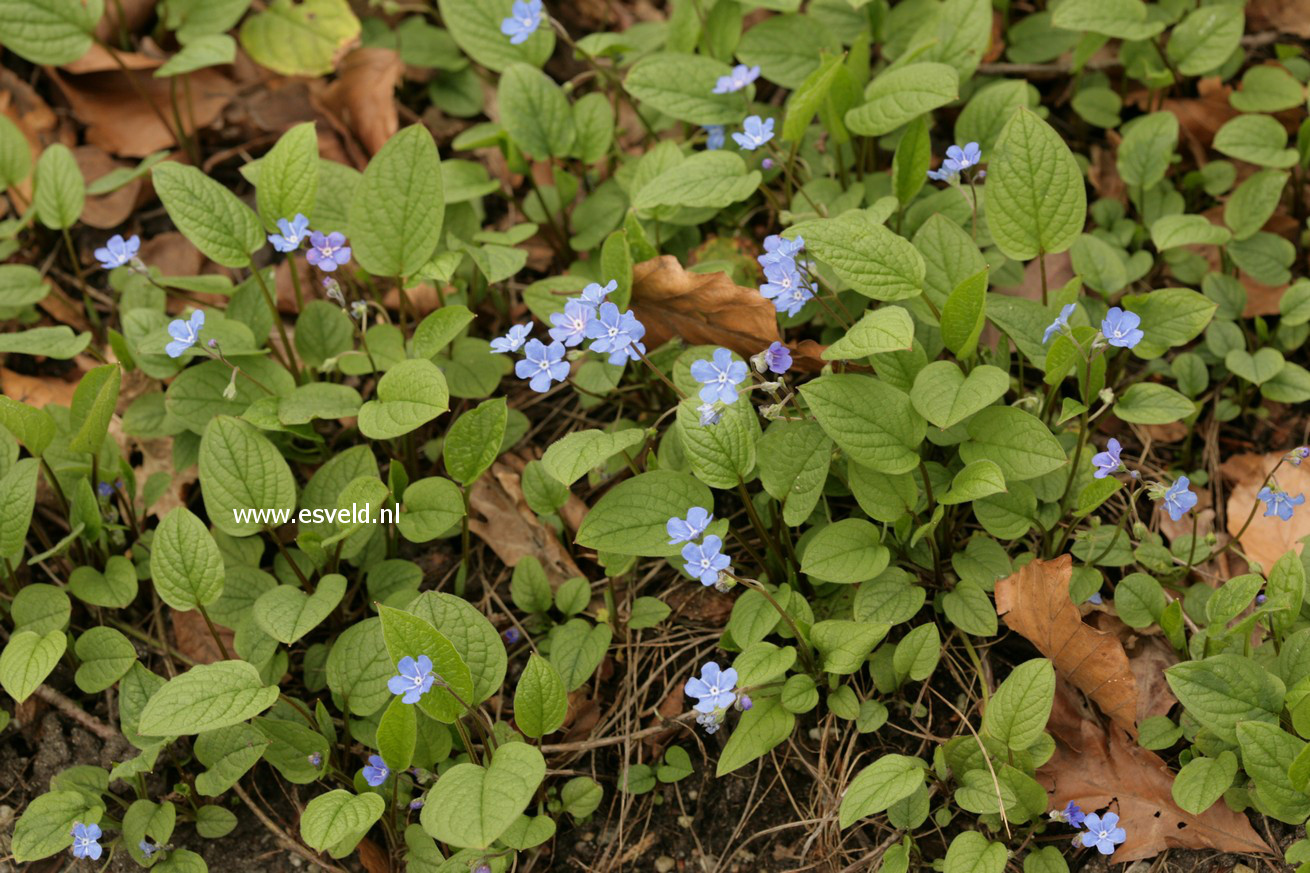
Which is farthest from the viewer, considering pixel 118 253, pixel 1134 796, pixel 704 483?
pixel 118 253

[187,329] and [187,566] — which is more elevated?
[187,329]

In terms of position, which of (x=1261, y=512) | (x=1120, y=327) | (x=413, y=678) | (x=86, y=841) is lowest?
(x=86, y=841)

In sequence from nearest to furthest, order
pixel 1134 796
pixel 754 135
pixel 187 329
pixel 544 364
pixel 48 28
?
pixel 1134 796 < pixel 544 364 < pixel 187 329 < pixel 754 135 < pixel 48 28

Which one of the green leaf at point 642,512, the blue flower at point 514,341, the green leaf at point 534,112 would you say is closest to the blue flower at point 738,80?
the green leaf at point 534,112

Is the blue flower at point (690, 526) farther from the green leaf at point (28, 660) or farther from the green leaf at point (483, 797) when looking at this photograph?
the green leaf at point (28, 660)

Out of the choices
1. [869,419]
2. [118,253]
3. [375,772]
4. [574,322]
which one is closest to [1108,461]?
[869,419]

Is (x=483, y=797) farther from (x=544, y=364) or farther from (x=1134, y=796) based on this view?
(x=1134, y=796)

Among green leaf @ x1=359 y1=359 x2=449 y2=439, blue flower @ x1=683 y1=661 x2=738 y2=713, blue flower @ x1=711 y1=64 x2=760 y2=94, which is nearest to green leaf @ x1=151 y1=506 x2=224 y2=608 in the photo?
green leaf @ x1=359 y1=359 x2=449 y2=439

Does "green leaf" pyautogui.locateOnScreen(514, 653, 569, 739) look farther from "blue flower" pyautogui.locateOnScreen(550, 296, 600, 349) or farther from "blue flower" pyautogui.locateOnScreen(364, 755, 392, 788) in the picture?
"blue flower" pyautogui.locateOnScreen(550, 296, 600, 349)
